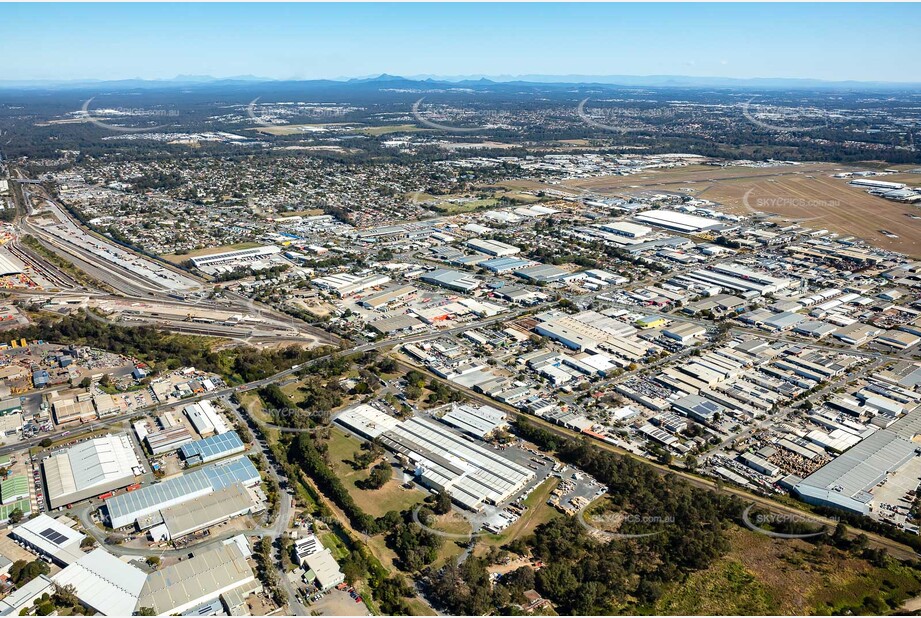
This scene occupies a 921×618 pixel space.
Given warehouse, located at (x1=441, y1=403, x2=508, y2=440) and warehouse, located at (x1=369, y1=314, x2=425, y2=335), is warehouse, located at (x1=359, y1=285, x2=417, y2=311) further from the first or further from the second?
warehouse, located at (x1=441, y1=403, x2=508, y2=440)

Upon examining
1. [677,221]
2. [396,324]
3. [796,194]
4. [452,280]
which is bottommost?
[396,324]

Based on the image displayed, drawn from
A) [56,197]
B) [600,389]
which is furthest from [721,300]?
[56,197]

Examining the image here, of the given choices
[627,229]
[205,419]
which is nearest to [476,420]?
[205,419]

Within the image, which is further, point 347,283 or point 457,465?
point 347,283

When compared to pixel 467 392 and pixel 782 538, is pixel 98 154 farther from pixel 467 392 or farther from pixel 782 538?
pixel 782 538

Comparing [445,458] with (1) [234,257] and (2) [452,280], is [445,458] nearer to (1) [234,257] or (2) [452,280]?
Result: (2) [452,280]

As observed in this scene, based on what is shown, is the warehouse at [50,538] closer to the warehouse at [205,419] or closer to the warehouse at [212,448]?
the warehouse at [212,448]

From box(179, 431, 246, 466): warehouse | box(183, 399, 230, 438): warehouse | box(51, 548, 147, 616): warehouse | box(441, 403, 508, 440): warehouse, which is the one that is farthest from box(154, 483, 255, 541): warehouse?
box(441, 403, 508, 440): warehouse
